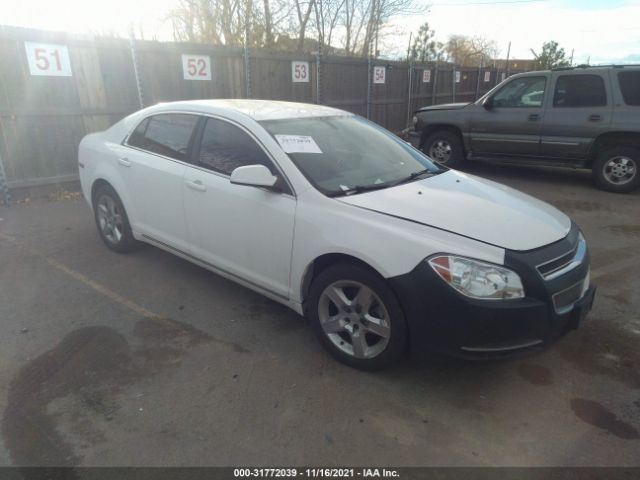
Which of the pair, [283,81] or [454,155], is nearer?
[454,155]

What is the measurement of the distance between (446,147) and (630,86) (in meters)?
3.18

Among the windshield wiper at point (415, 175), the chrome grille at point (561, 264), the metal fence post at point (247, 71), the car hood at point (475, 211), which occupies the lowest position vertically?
the chrome grille at point (561, 264)

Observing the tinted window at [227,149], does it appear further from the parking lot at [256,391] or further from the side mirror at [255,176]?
the parking lot at [256,391]

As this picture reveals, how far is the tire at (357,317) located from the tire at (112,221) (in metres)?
2.52

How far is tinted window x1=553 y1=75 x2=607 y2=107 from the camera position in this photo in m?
7.51

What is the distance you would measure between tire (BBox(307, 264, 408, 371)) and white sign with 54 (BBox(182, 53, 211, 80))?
6.82 meters

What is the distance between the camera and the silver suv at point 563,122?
290 inches

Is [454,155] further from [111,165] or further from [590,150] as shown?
[111,165]

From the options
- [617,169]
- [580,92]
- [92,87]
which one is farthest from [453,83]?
[92,87]

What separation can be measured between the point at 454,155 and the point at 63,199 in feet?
23.4

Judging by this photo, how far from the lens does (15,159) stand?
6.85 m

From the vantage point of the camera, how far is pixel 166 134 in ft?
13.5

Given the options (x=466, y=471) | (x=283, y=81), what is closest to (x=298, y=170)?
(x=466, y=471)

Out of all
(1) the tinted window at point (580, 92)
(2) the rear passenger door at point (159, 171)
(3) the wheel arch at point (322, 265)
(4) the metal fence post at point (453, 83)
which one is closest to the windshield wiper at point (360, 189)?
(3) the wheel arch at point (322, 265)
